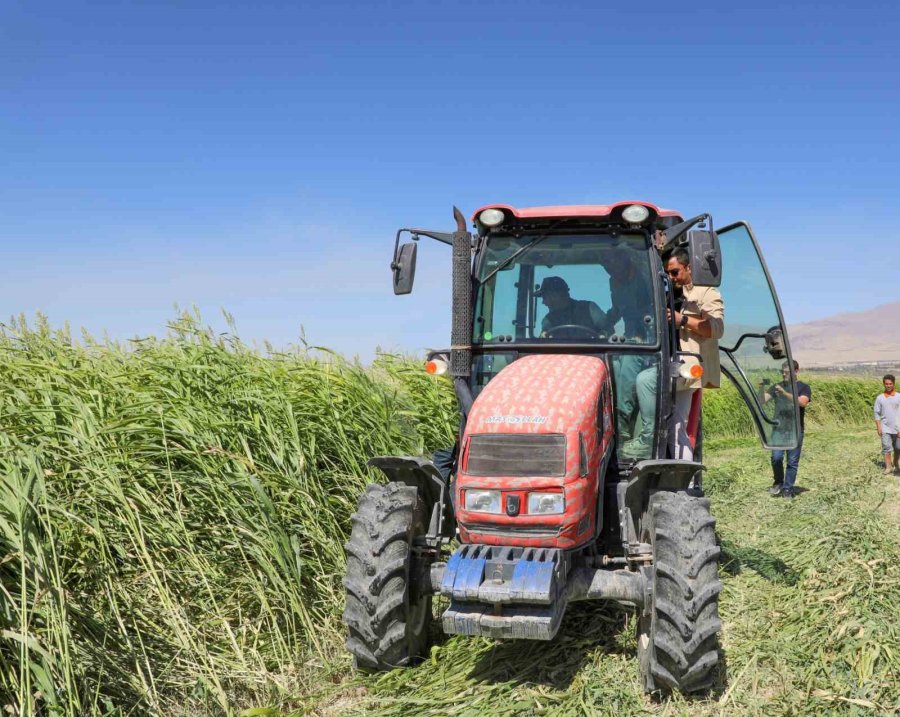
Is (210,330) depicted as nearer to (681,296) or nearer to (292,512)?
(292,512)

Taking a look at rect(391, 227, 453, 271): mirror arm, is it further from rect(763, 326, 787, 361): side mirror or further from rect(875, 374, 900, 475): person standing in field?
rect(875, 374, 900, 475): person standing in field

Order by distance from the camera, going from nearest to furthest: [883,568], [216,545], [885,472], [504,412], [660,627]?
[660,627] → [504,412] → [216,545] → [883,568] → [885,472]

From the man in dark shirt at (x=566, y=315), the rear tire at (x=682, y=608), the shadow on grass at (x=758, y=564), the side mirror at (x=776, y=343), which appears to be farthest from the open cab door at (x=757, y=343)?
the rear tire at (x=682, y=608)

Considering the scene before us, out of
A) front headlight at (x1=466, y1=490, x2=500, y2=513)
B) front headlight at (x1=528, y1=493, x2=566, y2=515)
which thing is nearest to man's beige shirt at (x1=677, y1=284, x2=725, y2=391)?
front headlight at (x1=528, y1=493, x2=566, y2=515)

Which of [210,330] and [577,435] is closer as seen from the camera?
[577,435]

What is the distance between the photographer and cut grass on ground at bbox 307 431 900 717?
358cm

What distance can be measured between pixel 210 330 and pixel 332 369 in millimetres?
927

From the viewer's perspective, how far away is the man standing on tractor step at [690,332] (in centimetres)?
526

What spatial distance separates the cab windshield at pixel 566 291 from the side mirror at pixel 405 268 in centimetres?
42

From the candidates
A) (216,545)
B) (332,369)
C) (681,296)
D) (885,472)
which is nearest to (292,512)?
(216,545)

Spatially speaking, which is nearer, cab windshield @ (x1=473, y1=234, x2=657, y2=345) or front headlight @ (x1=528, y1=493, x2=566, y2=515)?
front headlight @ (x1=528, y1=493, x2=566, y2=515)

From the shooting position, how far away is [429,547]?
13.3 feet

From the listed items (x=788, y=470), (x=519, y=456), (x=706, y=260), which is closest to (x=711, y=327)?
(x=706, y=260)

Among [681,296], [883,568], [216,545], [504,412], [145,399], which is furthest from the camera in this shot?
[681,296]
